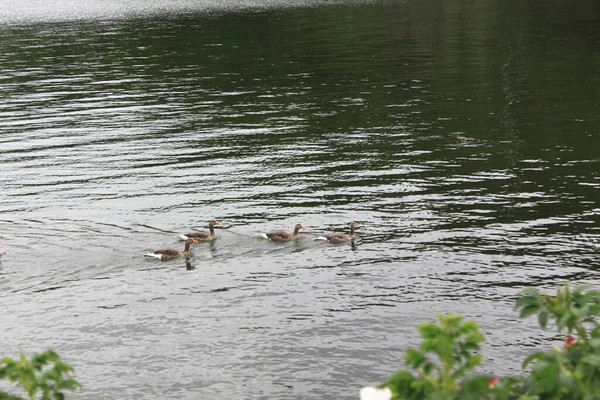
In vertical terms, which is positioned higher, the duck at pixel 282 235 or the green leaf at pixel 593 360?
the green leaf at pixel 593 360

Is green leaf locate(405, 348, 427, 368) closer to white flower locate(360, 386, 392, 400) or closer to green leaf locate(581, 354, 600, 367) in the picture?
white flower locate(360, 386, 392, 400)

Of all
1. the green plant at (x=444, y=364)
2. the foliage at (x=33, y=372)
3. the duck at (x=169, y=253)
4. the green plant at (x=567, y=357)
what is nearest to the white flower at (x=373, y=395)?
the green plant at (x=444, y=364)

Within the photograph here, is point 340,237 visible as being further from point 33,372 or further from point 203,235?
point 33,372

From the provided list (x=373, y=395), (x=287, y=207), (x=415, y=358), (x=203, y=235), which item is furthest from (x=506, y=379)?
(x=287, y=207)

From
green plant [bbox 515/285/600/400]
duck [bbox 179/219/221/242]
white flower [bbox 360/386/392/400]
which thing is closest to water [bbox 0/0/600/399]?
duck [bbox 179/219/221/242]

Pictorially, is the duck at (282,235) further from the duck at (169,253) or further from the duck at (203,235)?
the duck at (169,253)

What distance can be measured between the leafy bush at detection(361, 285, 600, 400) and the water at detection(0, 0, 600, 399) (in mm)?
12332

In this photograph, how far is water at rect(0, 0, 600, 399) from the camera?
23172 mm

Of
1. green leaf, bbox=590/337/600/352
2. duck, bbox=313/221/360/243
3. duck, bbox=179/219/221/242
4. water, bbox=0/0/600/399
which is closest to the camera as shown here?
green leaf, bbox=590/337/600/352

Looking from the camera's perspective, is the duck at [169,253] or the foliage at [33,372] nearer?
the foliage at [33,372]

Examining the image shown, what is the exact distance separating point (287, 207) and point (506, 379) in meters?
26.1

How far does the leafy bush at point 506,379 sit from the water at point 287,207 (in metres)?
12.3

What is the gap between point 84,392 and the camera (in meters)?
21.0

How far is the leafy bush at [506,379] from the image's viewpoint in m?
8.05
